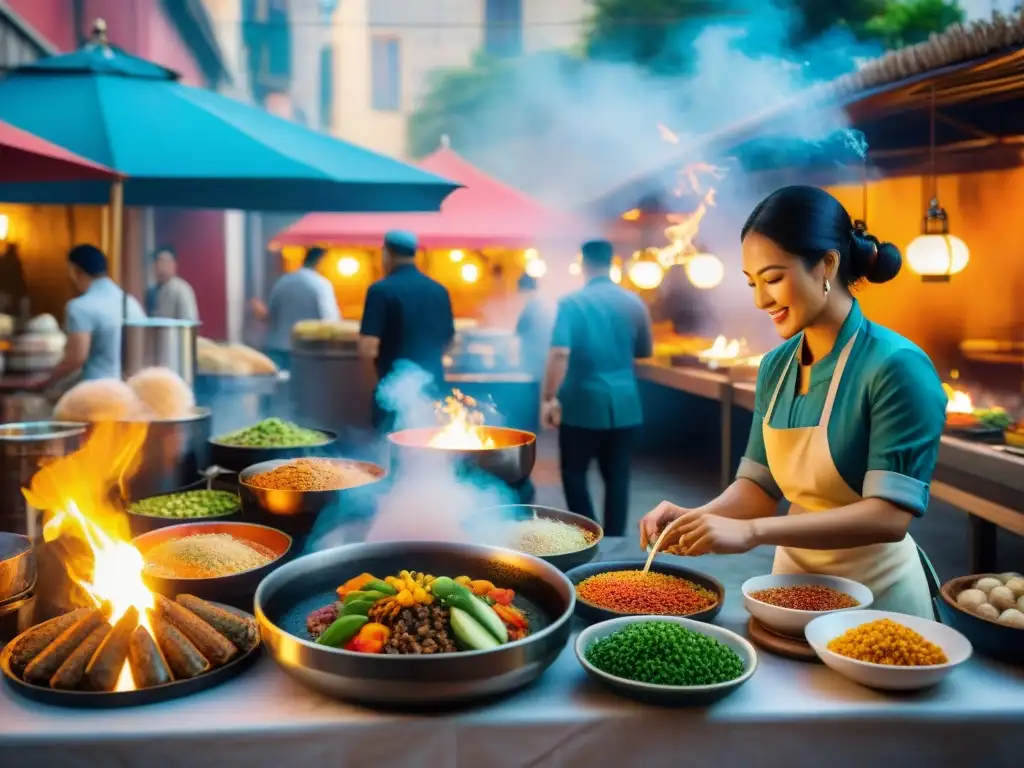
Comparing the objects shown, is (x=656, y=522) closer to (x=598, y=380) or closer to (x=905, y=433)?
(x=905, y=433)

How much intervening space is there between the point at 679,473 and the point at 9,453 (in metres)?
6.79

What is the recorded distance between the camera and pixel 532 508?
2686 mm

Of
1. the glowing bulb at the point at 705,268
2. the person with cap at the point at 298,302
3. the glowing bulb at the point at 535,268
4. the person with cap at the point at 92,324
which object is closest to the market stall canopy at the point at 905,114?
the glowing bulb at the point at 705,268

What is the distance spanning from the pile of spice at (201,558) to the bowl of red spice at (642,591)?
33.2 inches

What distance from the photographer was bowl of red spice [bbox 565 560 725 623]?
2.04 m

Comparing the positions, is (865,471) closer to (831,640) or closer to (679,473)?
(831,640)

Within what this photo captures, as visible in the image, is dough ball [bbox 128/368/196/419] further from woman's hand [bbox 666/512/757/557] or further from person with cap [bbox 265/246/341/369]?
person with cap [bbox 265/246/341/369]

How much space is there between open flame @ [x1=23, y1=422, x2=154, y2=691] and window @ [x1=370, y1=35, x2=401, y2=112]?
1364 inches

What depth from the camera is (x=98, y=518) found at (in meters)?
2.53

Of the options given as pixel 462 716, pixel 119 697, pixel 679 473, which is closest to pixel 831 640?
pixel 462 716

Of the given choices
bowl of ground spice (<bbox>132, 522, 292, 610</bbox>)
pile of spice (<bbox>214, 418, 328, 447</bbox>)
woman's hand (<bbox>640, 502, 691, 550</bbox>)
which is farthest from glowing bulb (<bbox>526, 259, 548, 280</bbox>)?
woman's hand (<bbox>640, 502, 691, 550</bbox>)

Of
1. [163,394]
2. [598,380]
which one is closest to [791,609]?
[163,394]

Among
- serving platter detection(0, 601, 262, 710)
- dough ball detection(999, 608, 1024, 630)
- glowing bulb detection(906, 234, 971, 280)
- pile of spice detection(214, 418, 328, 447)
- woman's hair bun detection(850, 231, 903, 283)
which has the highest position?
glowing bulb detection(906, 234, 971, 280)

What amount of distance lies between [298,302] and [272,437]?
5.88 m
